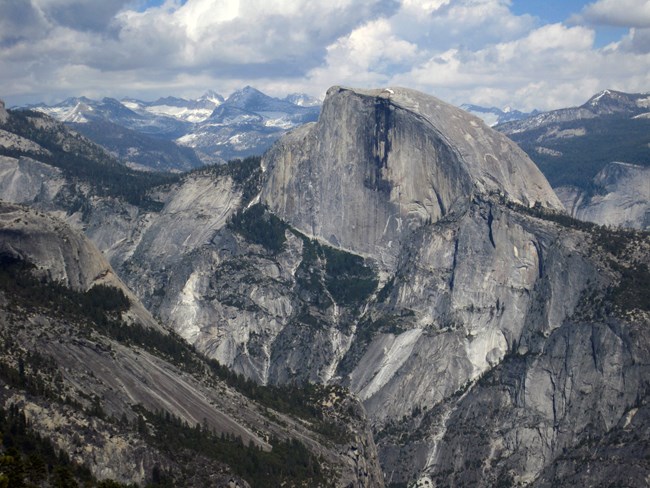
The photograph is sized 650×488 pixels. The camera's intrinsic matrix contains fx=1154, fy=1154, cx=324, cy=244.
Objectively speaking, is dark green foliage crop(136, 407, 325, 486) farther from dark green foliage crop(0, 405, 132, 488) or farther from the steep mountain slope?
dark green foliage crop(0, 405, 132, 488)

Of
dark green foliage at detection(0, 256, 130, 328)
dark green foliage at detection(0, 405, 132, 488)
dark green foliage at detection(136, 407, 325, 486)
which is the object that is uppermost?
dark green foliage at detection(0, 256, 130, 328)

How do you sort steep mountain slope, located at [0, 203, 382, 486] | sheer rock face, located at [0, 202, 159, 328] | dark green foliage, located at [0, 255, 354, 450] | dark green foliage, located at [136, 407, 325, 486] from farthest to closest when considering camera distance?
sheer rock face, located at [0, 202, 159, 328], dark green foliage, located at [0, 255, 354, 450], dark green foliage, located at [136, 407, 325, 486], steep mountain slope, located at [0, 203, 382, 486]

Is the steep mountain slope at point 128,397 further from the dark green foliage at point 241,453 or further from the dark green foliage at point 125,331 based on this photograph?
the dark green foliage at point 125,331

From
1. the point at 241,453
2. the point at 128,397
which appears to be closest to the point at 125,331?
the point at 128,397

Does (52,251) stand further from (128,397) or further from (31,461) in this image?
(31,461)

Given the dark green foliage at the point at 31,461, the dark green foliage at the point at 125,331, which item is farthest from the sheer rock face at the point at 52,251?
the dark green foliage at the point at 31,461

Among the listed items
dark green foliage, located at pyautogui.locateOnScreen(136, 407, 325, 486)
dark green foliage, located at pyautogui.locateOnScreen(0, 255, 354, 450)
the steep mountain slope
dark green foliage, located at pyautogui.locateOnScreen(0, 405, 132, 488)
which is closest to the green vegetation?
dark green foliage, located at pyautogui.locateOnScreen(0, 255, 354, 450)
